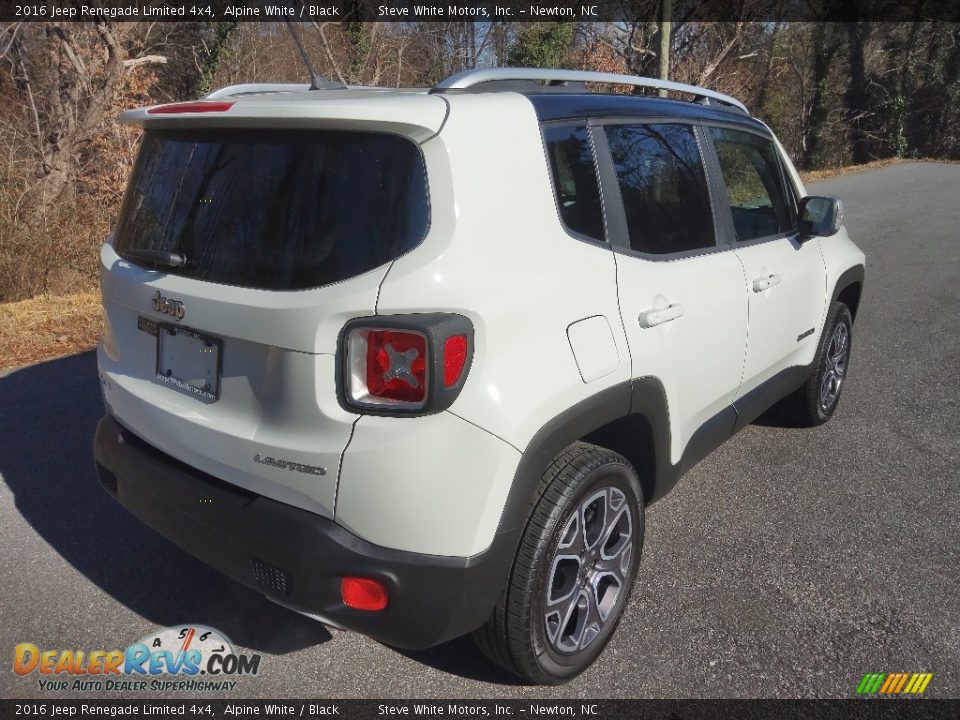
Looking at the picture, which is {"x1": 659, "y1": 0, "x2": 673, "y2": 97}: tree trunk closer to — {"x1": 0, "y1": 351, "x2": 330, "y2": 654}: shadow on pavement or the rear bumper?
{"x1": 0, "y1": 351, "x2": 330, "y2": 654}: shadow on pavement

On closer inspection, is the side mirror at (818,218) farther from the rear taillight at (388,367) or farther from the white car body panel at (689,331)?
the rear taillight at (388,367)

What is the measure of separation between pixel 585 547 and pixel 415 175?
1.30 metres

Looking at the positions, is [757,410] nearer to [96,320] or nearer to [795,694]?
[795,694]

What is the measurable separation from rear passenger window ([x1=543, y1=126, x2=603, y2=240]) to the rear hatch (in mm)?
466

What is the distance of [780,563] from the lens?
325 centimetres

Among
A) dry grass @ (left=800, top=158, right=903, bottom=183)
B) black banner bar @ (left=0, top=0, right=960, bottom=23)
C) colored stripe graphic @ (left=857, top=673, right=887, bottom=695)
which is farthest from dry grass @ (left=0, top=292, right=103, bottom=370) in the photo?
dry grass @ (left=800, top=158, right=903, bottom=183)

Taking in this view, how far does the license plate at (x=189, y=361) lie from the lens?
2.38 meters

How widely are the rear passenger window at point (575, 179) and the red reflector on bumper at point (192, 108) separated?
3.23 ft

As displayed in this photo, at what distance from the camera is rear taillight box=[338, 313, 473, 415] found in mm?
2035

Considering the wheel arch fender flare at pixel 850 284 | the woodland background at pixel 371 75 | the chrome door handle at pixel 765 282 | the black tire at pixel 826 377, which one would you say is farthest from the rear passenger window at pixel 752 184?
the woodland background at pixel 371 75

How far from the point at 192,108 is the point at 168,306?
24.8 inches

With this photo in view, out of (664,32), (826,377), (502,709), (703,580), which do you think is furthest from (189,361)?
(664,32)

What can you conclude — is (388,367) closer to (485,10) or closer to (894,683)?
(894,683)

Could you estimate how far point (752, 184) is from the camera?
376 cm
